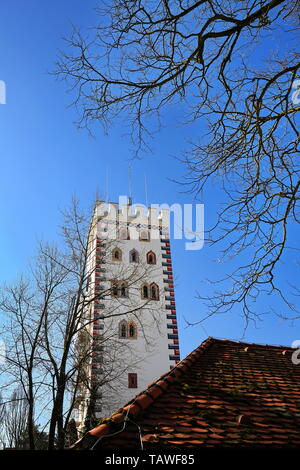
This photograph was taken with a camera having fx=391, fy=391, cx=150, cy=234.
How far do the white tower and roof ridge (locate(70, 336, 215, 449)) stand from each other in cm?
1253

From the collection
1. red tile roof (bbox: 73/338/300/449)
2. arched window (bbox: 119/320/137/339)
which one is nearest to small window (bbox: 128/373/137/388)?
arched window (bbox: 119/320/137/339)

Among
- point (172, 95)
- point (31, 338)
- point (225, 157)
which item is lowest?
point (31, 338)

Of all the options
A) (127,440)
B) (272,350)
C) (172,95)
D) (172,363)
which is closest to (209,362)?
(272,350)

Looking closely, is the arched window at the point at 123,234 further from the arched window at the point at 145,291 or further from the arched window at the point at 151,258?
the arched window at the point at 145,291

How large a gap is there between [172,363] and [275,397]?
20.3 meters

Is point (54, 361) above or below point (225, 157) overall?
below

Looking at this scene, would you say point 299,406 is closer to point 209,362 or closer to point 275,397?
point 275,397

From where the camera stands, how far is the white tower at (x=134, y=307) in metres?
22.6

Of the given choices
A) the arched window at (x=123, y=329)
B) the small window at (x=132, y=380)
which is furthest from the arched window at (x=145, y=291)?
the small window at (x=132, y=380)

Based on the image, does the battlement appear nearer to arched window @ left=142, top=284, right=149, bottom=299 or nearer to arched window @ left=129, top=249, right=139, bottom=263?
arched window @ left=129, top=249, right=139, bottom=263

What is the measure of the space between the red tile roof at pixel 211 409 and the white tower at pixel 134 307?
12.5 metres

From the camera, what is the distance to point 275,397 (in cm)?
640

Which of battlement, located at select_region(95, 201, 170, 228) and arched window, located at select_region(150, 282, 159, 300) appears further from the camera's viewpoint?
battlement, located at select_region(95, 201, 170, 228)

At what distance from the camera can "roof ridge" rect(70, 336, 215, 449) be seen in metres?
4.62
